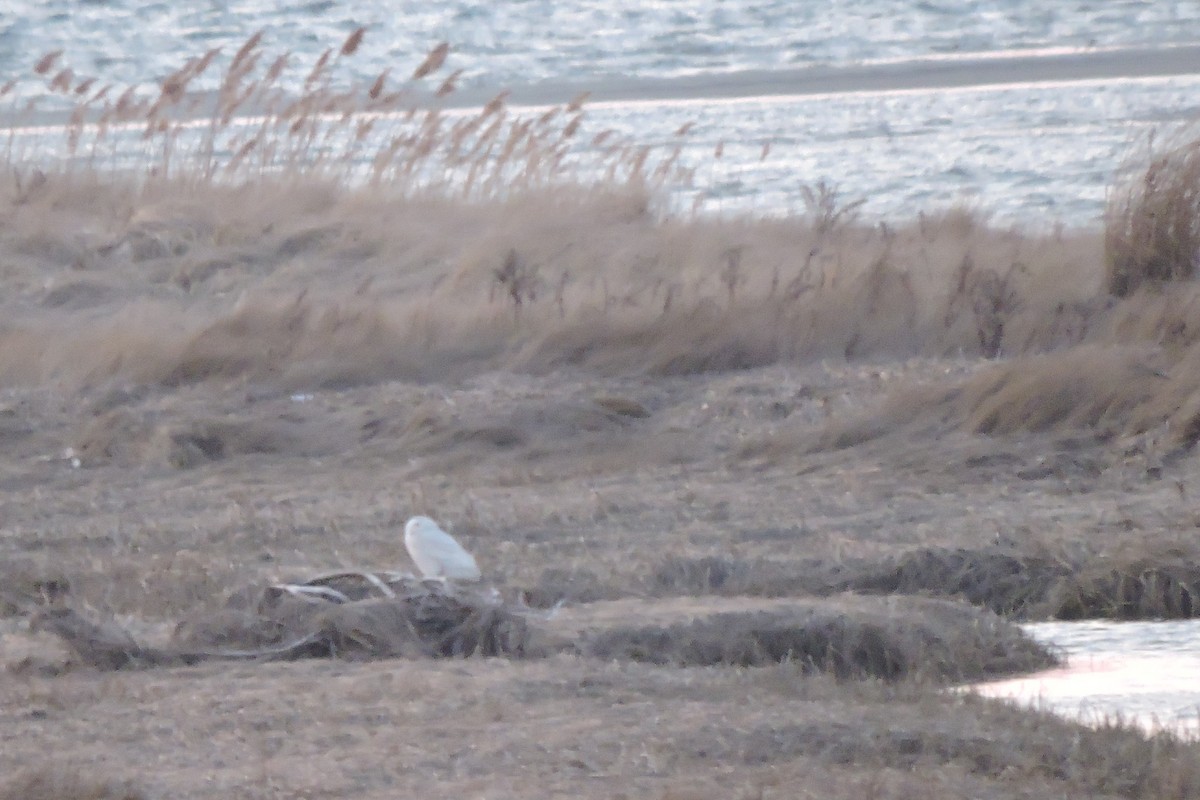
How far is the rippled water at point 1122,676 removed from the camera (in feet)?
11.8

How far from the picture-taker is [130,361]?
8.16m

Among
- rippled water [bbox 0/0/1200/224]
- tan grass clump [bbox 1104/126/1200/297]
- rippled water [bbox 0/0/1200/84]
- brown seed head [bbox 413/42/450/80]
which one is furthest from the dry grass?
rippled water [bbox 0/0/1200/84]

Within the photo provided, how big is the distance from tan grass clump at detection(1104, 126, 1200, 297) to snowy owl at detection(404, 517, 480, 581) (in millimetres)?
A: 4253

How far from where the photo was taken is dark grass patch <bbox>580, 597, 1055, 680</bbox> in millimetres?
4062

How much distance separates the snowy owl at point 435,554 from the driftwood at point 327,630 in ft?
1.12

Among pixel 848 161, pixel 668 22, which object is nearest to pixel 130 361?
pixel 848 161

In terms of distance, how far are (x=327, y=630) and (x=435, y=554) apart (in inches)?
21.4

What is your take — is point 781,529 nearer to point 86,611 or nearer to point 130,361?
point 86,611

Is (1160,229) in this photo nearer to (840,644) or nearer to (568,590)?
(568,590)

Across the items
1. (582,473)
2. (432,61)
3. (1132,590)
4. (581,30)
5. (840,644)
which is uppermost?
(432,61)

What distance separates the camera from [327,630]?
4.11m

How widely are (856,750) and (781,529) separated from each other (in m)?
2.27

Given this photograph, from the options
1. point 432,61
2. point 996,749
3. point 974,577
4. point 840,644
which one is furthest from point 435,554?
point 432,61

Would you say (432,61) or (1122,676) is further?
(432,61)
